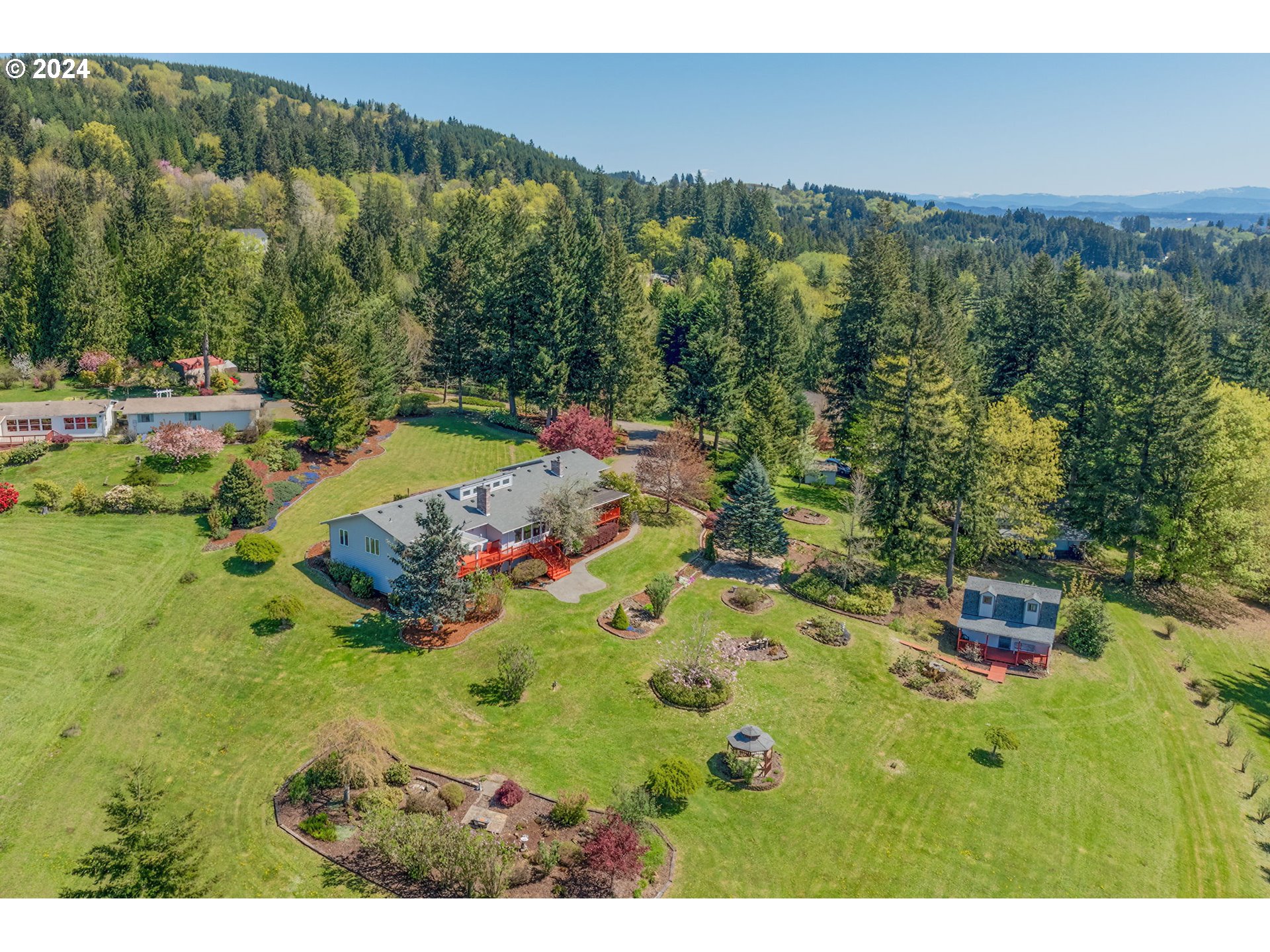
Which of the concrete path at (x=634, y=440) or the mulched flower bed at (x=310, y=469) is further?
the concrete path at (x=634, y=440)

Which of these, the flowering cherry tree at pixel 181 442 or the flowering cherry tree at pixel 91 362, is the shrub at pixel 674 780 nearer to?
the flowering cherry tree at pixel 181 442

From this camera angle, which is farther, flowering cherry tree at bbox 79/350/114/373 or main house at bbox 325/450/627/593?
flowering cherry tree at bbox 79/350/114/373

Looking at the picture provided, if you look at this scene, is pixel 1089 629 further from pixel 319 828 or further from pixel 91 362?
pixel 91 362

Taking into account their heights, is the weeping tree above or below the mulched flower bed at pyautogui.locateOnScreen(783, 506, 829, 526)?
below

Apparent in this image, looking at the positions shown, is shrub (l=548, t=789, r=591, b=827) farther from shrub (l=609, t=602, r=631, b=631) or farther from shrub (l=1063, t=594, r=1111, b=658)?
shrub (l=1063, t=594, r=1111, b=658)

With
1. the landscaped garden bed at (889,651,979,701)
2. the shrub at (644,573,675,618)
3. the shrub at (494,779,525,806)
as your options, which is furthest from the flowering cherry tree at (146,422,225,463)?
the landscaped garden bed at (889,651,979,701)

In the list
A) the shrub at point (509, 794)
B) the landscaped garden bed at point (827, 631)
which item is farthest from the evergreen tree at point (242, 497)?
the landscaped garden bed at point (827, 631)

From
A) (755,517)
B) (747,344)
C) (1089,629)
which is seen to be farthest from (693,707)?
(747,344)
